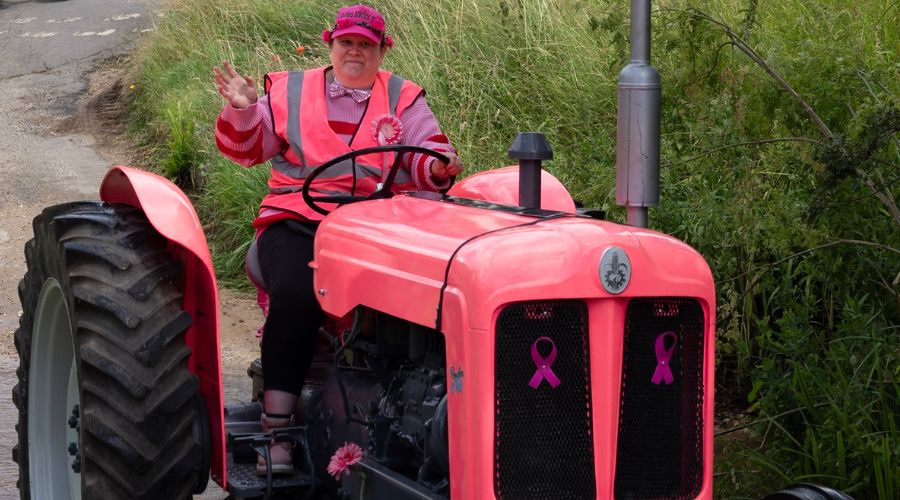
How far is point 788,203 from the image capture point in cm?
496

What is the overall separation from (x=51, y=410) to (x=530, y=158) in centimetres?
191

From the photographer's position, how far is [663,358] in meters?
3.27

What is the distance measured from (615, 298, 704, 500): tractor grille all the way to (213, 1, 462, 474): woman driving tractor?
3.58 ft

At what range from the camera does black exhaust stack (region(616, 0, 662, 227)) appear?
13.6ft

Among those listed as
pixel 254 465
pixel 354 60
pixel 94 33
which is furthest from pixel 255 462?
pixel 94 33

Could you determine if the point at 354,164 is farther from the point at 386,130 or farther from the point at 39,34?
the point at 39,34

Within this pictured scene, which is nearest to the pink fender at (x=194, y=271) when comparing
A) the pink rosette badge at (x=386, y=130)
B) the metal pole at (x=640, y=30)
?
the pink rosette badge at (x=386, y=130)

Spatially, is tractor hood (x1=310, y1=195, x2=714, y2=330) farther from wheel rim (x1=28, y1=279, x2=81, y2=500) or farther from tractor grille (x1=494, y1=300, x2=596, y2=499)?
wheel rim (x1=28, y1=279, x2=81, y2=500)

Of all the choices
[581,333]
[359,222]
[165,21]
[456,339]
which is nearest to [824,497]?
[581,333]

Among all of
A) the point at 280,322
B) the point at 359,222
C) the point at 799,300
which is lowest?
the point at 799,300

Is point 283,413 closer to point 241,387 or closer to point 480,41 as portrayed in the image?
point 241,387

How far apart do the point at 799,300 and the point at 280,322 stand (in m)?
2.44

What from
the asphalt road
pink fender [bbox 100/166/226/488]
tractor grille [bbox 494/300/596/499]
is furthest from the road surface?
tractor grille [bbox 494/300/596/499]

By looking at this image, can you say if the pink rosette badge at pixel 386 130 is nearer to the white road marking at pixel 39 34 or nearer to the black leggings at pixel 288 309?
the black leggings at pixel 288 309
